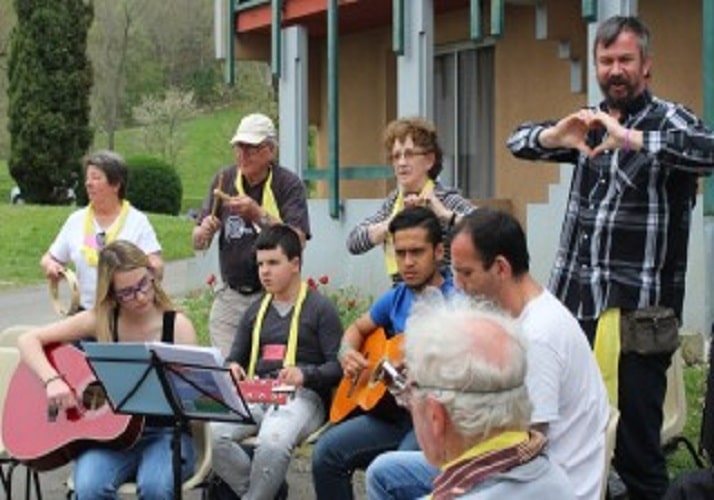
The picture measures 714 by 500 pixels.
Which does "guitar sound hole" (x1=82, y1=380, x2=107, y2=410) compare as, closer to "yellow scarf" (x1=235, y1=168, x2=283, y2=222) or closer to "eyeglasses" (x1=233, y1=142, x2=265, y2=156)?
"yellow scarf" (x1=235, y1=168, x2=283, y2=222)

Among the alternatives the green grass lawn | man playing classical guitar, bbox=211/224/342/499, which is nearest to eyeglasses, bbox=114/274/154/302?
man playing classical guitar, bbox=211/224/342/499

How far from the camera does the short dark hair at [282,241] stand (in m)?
6.64

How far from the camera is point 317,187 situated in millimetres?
19281

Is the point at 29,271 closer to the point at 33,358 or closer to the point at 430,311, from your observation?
the point at 33,358

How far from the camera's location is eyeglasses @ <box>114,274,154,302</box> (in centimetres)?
616

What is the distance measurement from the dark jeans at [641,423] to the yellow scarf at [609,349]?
0.9 inches

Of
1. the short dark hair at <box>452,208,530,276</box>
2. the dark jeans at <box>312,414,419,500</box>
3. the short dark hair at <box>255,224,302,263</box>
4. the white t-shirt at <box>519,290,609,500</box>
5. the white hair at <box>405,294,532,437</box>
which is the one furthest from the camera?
the short dark hair at <box>255,224,302,263</box>

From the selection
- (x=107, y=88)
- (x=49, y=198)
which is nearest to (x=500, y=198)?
(x=49, y=198)

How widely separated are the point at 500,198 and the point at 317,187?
428 cm

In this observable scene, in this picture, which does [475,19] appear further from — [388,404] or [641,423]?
[641,423]

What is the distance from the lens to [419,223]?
601cm

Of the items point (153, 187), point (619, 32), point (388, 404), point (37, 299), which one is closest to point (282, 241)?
point (388, 404)

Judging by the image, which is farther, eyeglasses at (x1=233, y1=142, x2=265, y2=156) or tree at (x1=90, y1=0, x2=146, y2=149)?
tree at (x1=90, y1=0, x2=146, y2=149)

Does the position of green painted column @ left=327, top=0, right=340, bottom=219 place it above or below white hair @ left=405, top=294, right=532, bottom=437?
above
